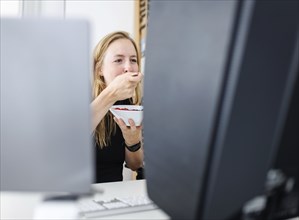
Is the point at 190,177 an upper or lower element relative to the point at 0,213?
upper

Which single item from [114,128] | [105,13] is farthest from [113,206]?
[105,13]

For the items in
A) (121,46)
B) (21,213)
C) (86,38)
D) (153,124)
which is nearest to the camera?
(86,38)

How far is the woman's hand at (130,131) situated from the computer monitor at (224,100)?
80cm

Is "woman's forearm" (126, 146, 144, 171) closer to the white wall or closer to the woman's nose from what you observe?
the woman's nose

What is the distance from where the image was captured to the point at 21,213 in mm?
655

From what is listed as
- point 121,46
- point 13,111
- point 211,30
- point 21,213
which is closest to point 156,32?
point 211,30

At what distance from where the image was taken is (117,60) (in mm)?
1469

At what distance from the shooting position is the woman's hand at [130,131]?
51.1 inches

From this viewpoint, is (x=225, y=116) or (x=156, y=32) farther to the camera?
(x=156, y=32)

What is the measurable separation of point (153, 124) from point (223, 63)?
16cm

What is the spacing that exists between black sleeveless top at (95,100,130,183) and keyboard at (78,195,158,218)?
2.09 ft

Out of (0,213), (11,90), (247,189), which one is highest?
(11,90)

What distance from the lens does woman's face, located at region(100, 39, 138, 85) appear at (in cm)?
146

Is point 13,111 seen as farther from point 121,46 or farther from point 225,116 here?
point 121,46
